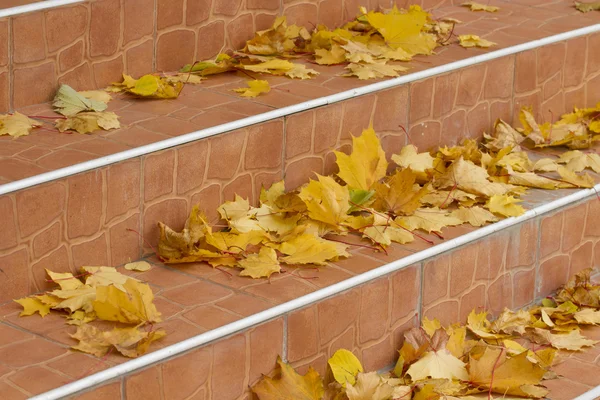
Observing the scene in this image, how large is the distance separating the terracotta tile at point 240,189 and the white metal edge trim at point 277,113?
0.42ft

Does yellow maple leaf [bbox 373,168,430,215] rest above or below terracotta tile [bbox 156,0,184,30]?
below

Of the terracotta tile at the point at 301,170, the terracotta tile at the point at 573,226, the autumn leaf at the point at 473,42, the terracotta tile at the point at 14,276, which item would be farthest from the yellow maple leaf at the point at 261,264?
the autumn leaf at the point at 473,42

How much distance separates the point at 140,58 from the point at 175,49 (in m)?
0.11

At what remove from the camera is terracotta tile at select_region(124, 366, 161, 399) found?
1.87m

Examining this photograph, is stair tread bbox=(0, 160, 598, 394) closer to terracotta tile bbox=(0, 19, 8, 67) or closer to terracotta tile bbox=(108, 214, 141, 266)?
terracotta tile bbox=(108, 214, 141, 266)

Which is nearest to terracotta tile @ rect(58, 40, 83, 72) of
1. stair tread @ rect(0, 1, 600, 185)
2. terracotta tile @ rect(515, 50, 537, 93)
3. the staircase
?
the staircase

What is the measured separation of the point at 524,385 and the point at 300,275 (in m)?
0.53

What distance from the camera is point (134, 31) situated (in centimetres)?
264

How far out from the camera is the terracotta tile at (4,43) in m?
2.38

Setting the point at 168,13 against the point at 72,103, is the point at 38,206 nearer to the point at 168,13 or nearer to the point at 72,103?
the point at 72,103

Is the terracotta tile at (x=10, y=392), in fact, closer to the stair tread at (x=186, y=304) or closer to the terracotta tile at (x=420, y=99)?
the stair tread at (x=186, y=304)

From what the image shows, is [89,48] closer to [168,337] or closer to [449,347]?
[168,337]

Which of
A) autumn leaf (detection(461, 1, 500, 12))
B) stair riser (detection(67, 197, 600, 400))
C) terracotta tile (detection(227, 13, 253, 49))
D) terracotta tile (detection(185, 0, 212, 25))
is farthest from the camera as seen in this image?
autumn leaf (detection(461, 1, 500, 12))

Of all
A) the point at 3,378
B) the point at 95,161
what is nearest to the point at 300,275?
the point at 95,161
